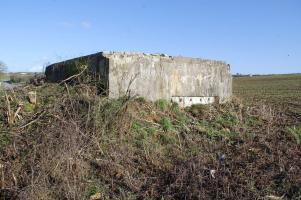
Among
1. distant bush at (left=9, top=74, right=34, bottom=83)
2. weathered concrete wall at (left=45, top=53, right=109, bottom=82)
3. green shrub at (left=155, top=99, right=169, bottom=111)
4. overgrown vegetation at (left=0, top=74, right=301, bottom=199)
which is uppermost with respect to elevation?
weathered concrete wall at (left=45, top=53, right=109, bottom=82)

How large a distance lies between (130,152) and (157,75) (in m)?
2.65

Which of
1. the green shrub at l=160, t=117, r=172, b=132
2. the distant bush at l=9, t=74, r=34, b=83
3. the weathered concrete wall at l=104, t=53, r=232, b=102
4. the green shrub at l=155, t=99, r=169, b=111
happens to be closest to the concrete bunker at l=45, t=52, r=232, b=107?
the weathered concrete wall at l=104, t=53, r=232, b=102

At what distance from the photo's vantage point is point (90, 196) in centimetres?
554

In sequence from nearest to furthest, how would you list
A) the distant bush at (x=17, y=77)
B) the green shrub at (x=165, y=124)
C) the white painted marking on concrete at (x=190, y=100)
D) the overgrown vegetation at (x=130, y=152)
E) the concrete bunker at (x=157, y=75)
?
the overgrown vegetation at (x=130, y=152)
the green shrub at (x=165, y=124)
the concrete bunker at (x=157, y=75)
the white painted marking on concrete at (x=190, y=100)
the distant bush at (x=17, y=77)

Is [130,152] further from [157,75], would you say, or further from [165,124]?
[157,75]

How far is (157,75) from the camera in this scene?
29.1 feet

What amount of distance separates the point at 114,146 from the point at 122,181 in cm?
89

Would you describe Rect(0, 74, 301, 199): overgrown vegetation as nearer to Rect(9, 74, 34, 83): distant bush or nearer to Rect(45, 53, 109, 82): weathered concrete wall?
Rect(45, 53, 109, 82): weathered concrete wall

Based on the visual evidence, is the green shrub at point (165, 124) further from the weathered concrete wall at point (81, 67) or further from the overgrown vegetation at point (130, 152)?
the weathered concrete wall at point (81, 67)

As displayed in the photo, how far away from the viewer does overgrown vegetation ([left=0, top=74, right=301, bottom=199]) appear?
5.67 m

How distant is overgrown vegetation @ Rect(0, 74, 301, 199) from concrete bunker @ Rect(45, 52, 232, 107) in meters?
0.31

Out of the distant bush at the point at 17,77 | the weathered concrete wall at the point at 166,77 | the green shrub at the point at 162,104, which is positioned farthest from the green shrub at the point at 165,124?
the distant bush at the point at 17,77

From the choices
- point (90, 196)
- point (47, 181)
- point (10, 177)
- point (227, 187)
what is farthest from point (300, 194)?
point (10, 177)

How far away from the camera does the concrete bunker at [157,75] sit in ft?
26.8
